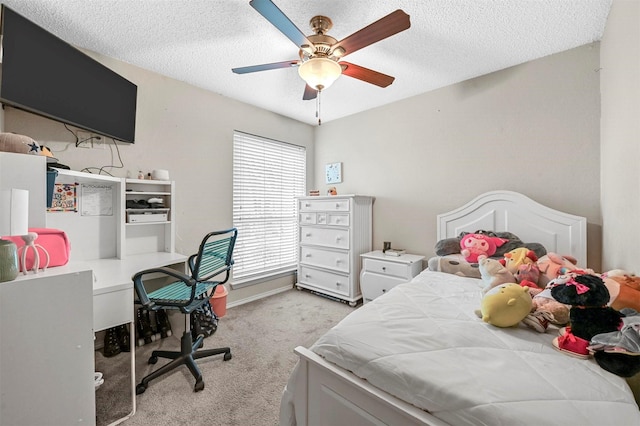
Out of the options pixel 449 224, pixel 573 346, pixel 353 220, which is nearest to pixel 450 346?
pixel 573 346

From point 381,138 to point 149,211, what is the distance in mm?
2747

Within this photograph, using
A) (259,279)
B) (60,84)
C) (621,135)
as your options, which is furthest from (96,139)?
(621,135)

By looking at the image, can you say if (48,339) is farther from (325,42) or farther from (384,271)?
(384,271)

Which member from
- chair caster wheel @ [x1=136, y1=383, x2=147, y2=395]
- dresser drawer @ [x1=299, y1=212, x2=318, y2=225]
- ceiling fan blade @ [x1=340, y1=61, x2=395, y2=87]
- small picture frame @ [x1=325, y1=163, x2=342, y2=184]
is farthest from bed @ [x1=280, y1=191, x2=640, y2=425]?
small picture frame @ [x1=325, y1=163, x2=342, y2=184]

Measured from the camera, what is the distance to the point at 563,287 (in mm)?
1064

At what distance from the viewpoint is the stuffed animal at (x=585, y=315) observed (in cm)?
95

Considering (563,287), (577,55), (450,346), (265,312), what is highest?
(577,55)

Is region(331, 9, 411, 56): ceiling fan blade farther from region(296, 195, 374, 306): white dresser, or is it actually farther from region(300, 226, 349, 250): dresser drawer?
region(300, 226, 349, 250): dresser drawer

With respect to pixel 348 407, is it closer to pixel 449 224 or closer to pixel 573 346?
pixel 573 346

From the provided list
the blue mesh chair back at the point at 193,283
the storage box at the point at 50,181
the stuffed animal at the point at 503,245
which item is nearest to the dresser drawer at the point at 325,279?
the stuffed animal at the point at 503,245

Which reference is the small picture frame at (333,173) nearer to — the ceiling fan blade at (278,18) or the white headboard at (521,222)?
the white headboard at (521,222)

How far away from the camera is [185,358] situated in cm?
184

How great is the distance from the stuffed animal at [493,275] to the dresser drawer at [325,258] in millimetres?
1699

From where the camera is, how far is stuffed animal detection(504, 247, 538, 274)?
1.73m
